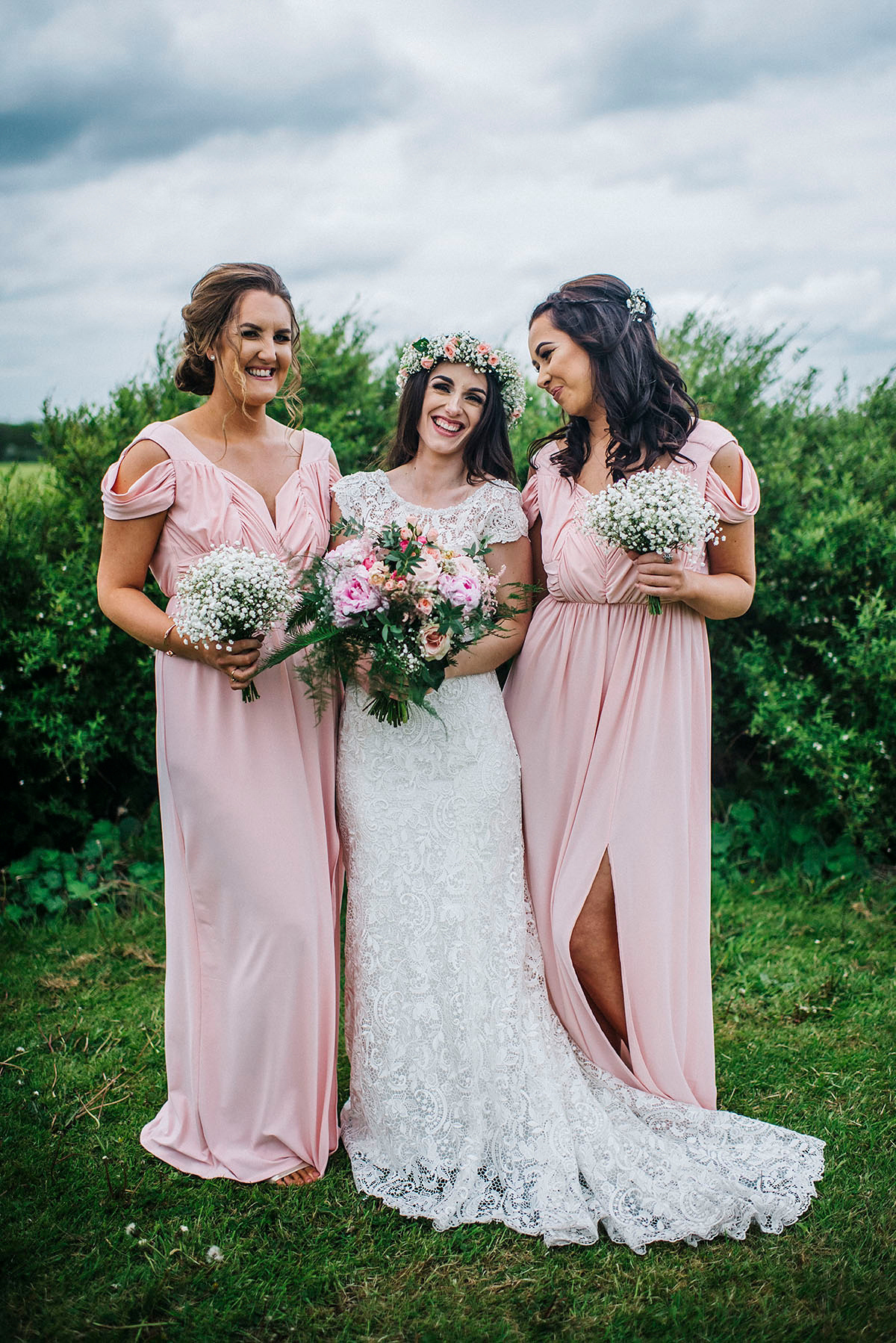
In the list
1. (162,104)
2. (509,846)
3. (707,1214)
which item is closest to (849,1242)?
(707,1214)

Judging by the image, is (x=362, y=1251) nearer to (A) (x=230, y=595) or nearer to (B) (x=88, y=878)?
(A) (x=230, y=595)

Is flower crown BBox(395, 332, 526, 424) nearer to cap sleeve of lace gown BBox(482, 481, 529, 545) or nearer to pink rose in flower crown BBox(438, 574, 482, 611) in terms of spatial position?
cap sleeve of lace gown BBox(482, 481, 529, 545)

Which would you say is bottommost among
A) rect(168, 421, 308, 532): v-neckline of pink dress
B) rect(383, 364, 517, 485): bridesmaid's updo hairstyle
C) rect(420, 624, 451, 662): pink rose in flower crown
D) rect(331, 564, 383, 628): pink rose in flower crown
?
rect(420, 624, 451, 662): pink rose in flower crown

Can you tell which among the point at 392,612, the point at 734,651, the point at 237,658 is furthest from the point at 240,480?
the point at 734,651

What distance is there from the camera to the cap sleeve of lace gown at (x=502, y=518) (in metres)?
3.50

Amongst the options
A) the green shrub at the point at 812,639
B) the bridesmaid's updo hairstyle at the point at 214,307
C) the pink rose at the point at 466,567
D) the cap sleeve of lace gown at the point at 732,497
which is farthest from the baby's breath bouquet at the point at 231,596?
the green shrub at the point at 812,639

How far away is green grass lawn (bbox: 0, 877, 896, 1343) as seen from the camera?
2.68 m

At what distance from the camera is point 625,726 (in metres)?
3.38

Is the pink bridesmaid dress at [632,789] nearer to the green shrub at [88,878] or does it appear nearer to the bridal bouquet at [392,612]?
the bridal bouquet at [392,612]

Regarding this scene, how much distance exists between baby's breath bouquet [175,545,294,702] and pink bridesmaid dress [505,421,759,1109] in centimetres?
108

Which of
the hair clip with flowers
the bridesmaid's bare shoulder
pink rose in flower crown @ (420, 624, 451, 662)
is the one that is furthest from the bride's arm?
the bridesmaid's bare shoulder

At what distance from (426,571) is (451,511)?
67cm

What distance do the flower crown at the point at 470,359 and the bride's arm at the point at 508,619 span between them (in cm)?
59

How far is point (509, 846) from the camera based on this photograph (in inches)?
135
